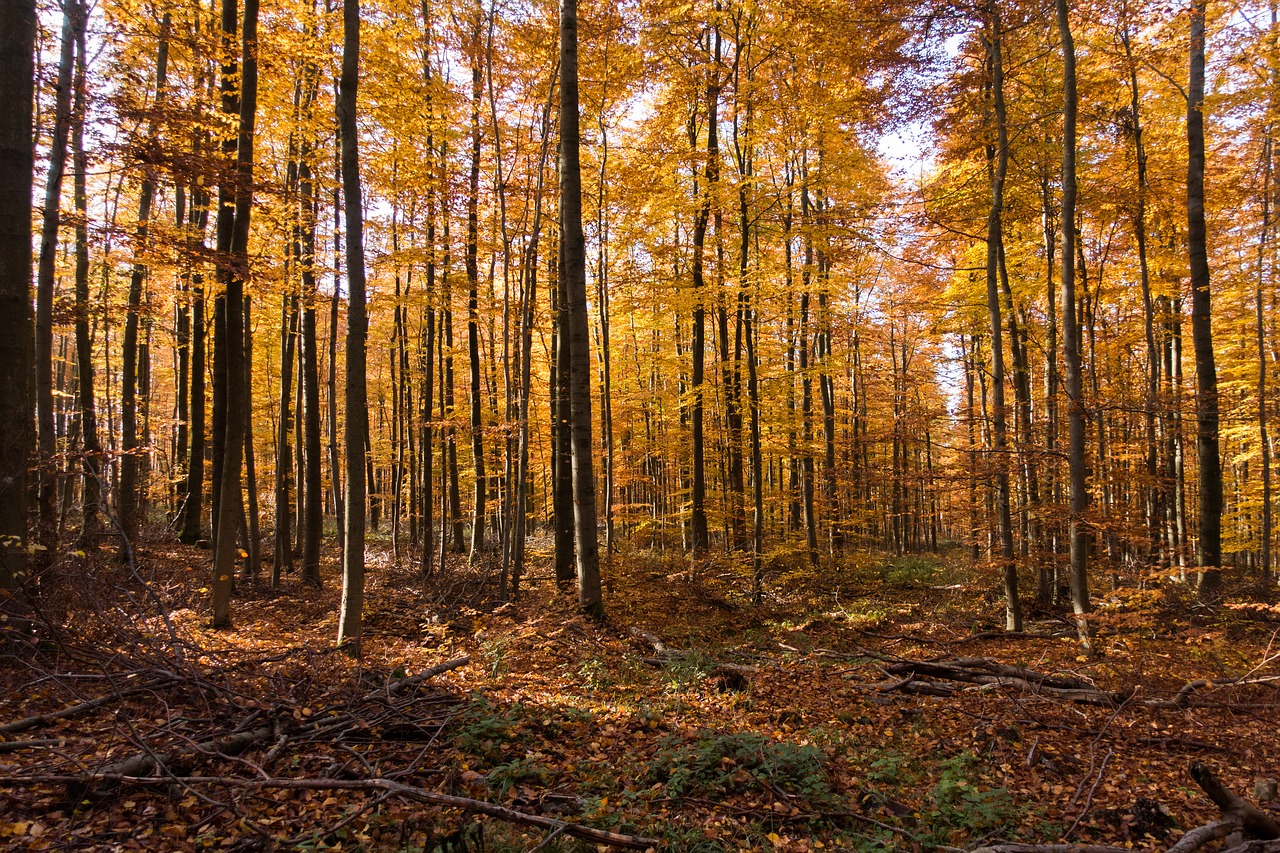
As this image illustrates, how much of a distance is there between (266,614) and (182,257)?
602 centimetres

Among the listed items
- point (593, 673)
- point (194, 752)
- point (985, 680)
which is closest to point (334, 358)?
point (593, 673)

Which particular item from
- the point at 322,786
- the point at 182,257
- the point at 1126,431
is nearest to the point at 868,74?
the point at 182,257

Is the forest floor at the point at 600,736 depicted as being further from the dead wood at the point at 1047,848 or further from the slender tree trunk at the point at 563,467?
the slender tree trunk at the point at 563,467

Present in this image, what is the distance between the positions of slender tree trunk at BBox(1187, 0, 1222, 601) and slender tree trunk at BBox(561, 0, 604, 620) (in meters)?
10.0

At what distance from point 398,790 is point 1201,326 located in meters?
13.7

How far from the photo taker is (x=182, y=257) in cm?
768

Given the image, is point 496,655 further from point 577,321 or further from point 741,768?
point 577,321

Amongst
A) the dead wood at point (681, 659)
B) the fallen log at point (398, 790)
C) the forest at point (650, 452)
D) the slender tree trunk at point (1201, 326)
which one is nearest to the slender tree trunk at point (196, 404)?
the forest at point (650, 452)

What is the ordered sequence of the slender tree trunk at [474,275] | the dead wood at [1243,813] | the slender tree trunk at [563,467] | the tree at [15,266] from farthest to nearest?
the slender tree trunk at [474,275] < the slender tree trunk at [563,467] < the tree at [15,266] < the dead wood at [1243,813]

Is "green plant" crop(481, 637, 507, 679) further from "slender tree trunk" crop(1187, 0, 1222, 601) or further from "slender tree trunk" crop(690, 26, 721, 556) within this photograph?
"slender tree trunk" crop(1187, 0, 1222, 601)

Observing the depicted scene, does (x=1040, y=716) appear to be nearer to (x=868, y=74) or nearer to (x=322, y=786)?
(x=322, y=786)

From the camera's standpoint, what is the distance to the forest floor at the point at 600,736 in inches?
147

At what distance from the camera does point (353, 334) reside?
7.34m

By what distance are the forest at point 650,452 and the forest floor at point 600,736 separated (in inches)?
1.7
